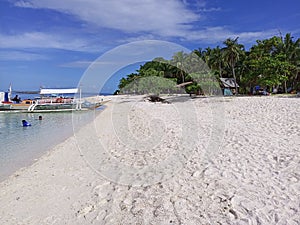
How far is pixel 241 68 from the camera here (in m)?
41.8

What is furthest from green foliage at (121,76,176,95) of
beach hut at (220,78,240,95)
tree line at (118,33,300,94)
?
beach hut at (220,78,240,95)

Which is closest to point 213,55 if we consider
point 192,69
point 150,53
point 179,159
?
point 192,69

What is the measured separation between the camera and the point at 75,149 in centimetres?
944

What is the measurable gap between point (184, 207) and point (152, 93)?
35031 millimetres

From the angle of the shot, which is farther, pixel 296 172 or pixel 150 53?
pixel 150 53

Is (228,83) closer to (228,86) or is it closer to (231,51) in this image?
(228,86)

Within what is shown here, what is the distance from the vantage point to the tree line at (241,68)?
2914 centimetres

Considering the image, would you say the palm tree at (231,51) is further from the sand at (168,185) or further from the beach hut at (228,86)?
the sand at (168,185)

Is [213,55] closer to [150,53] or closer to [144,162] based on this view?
[150,53]

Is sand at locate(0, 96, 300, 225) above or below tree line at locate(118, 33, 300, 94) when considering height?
below

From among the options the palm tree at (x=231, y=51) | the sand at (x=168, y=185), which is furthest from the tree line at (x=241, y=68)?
the sand at (x=168, y=185)

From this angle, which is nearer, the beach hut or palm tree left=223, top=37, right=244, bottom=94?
palm tree left=223, top=37, right=244, bottom=94

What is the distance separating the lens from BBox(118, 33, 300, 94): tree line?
1147 inches

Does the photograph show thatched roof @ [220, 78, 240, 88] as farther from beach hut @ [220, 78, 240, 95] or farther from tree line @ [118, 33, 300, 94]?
tree line @ [118, 33, 300, 94]
